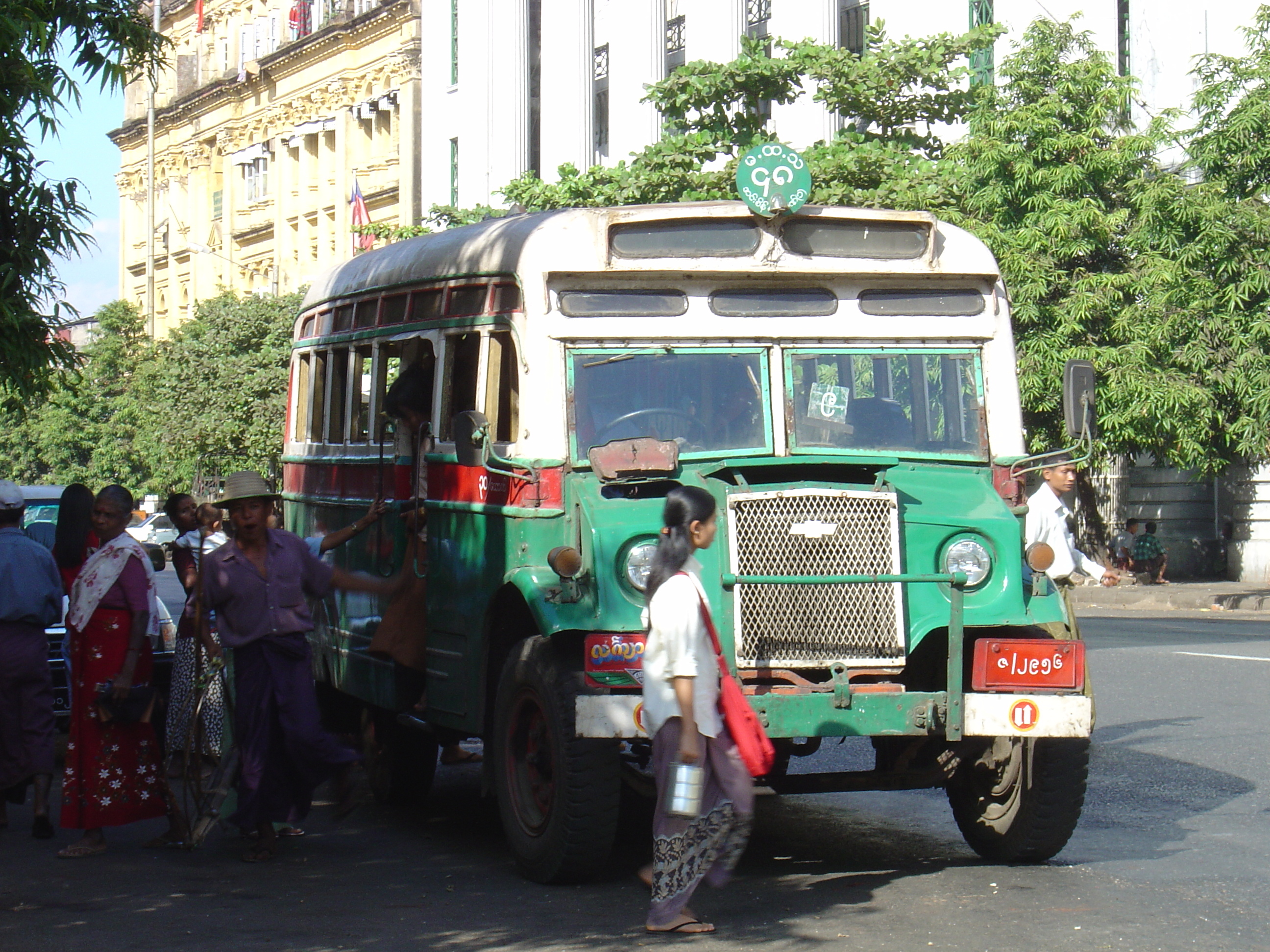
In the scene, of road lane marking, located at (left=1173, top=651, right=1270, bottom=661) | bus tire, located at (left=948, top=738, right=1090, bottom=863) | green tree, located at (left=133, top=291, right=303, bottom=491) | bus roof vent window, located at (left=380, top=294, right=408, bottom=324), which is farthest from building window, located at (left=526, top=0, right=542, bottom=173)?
bus tire, located at (left=948, top=738, right=1090, bottom=863)

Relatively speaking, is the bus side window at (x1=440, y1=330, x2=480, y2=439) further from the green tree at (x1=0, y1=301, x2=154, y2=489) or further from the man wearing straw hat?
the green tree at (x1=0, y1=301, x2=154, y2=489)

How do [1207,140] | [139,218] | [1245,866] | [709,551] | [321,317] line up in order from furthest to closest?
[139,218], [1207,140], [321,317], [1245,866], [709,551]

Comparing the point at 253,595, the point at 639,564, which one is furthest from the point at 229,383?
the point at 639,564

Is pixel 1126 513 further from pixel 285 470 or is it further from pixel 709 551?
pixel 709 551

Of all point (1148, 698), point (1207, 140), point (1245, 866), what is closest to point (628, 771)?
point (1245, 866)

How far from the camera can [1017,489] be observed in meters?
8.30

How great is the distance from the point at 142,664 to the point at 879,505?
3.72 metres

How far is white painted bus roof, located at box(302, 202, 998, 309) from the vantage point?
799cm

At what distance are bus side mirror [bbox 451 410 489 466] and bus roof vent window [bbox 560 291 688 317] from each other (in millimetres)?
593

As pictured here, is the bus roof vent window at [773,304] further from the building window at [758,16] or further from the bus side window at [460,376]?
the building window at [758,16]

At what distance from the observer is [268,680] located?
8312mm

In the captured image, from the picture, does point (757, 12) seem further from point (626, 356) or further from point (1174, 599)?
point (626, 356)

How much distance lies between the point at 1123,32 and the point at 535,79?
58.7 feet

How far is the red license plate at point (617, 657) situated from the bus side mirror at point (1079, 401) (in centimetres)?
218
